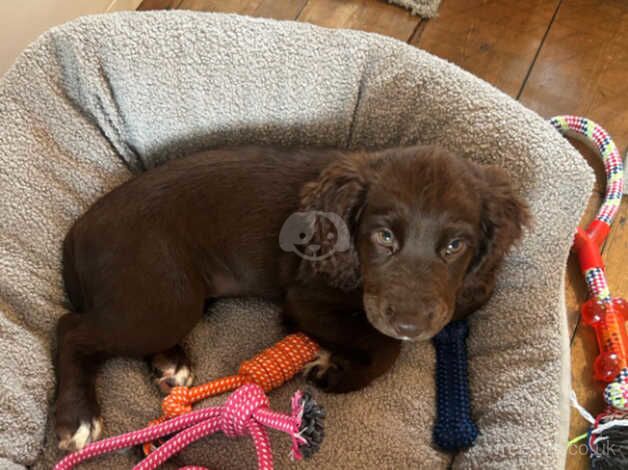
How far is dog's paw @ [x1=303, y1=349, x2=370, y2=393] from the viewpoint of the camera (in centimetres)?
206

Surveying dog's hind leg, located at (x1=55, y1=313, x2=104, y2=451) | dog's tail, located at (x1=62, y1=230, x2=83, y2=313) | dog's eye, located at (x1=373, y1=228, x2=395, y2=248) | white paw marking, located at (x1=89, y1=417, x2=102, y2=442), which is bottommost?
white paw marking, located at (x1=89, y1=417, x2=102, y2=442)

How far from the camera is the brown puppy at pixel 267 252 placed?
71.0 inches

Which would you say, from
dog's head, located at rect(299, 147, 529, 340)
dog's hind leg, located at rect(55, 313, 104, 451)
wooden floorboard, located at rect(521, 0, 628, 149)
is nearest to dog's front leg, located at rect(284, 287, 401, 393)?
dog's head, located at rect(299, 147, 529, 340)

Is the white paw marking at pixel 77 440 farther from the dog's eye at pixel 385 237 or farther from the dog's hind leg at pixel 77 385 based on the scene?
the dog's eye at pixel 385 237

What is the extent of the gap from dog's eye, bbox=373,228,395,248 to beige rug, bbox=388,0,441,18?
1804mm

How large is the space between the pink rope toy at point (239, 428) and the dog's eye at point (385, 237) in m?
0.41

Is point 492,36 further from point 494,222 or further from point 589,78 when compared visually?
point 494,222

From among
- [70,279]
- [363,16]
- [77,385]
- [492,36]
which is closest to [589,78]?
[492,36]

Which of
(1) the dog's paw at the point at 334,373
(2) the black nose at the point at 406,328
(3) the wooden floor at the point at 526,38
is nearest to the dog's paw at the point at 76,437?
(1) the dog's paw at the point at 334,373

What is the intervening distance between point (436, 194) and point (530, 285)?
53 centimetres

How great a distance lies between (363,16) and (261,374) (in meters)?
1.93

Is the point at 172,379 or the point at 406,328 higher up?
the point at 406,328

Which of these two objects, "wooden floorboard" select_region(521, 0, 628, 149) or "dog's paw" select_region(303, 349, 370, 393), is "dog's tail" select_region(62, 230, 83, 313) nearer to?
"dog's paw" select_region(303, 349, 370, 393)

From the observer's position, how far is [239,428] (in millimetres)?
1732
